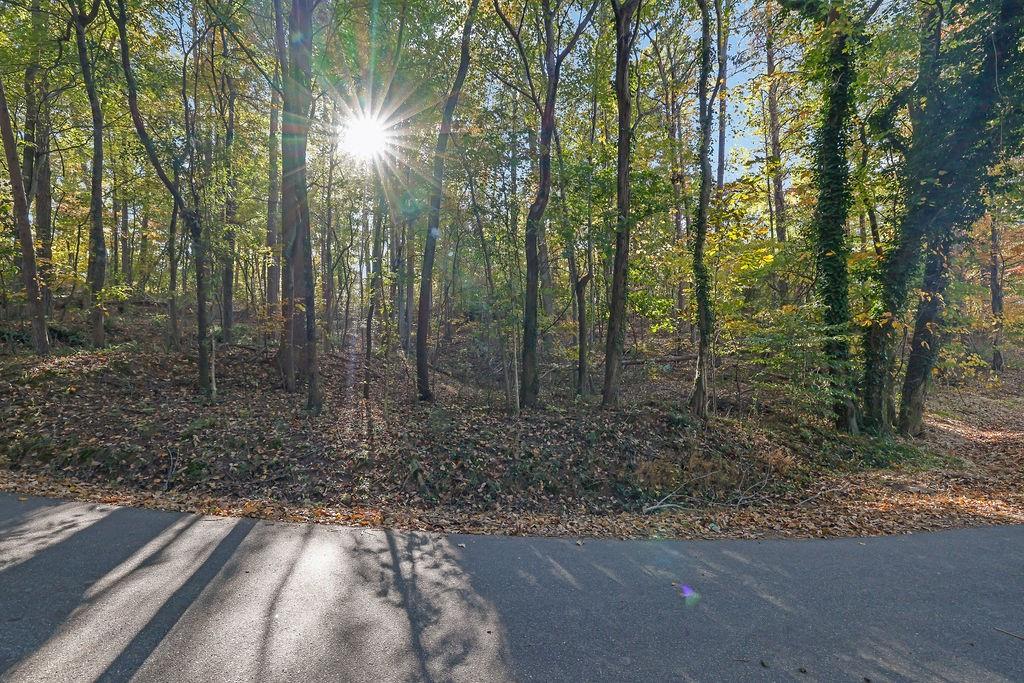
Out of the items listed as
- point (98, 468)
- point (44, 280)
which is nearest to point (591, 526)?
point (98, 468)

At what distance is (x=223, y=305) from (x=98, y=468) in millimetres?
7783

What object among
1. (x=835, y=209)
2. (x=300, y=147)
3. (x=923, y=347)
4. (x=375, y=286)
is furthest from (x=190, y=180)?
(x=923, y=347)

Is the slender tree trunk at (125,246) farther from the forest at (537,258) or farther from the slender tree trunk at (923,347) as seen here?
the slender tree trunk at (923,347)

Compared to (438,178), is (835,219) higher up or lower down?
lower down

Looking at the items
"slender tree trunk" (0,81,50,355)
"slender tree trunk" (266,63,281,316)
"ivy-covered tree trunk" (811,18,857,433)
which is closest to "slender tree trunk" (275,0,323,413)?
"slender tree trunk" (266,63,281,316)

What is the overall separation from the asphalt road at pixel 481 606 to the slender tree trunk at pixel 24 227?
8.55 meters

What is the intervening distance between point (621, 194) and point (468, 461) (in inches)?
257

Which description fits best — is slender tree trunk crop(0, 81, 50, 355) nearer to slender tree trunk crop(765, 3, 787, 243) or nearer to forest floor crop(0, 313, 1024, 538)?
forest floor crop(0, 313, 1024, 538)

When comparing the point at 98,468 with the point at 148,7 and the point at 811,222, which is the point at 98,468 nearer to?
the point at 148,7

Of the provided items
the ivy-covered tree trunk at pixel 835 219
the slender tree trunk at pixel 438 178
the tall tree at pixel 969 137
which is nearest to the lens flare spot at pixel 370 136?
the slender tree trunk at pixel 438 178

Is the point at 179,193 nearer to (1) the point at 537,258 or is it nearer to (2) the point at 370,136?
(2) the point at 370,136

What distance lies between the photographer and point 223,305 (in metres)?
13.9

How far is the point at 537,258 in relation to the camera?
10578mm

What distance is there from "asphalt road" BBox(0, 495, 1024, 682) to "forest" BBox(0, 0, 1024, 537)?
0.94m
